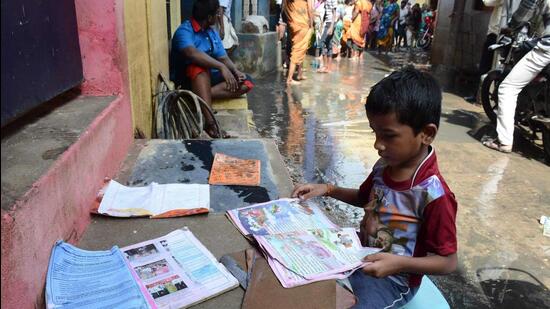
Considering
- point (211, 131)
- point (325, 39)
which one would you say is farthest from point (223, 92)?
point (325, 39)

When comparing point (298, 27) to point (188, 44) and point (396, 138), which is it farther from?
point (396, 138)

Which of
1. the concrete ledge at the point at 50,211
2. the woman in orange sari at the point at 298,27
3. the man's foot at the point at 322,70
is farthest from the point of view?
the man's foot at the point at 322,70

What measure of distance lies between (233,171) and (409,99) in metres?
1.24

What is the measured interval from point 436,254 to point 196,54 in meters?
3.01

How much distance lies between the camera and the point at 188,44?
154 inches

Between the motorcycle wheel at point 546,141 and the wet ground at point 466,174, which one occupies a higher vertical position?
the motorcycle wheel at point 546,141

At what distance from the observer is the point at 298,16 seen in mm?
7707

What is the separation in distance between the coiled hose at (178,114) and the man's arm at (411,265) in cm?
227

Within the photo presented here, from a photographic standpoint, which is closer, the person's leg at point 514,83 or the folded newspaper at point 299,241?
the folded newspaper at point 299,241

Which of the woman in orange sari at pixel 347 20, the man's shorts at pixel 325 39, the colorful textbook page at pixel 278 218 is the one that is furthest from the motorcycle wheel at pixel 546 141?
the woman in orange sari at pixel 347 20

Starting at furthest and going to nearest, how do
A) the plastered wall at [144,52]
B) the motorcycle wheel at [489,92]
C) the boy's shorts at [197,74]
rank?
the motorcycle wheel at [489,92] → the boy's shorts at [197,74] → the plastered wall at [144,52]

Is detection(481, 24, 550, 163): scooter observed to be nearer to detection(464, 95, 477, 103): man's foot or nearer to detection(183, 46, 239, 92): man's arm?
detection(464, 95, 477, 103): man's foot

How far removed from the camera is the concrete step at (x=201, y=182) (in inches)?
66.2

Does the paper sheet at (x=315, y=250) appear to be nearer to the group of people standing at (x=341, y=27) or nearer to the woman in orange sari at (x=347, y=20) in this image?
the group of people standing at (x=341, y=27)
